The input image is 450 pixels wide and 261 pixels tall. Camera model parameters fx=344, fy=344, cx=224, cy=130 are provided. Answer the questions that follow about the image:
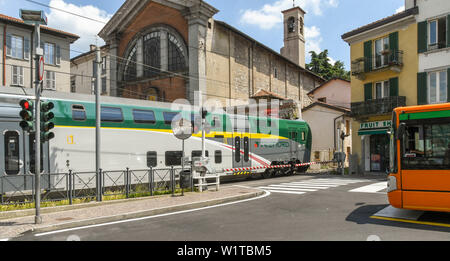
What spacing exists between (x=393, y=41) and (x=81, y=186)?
67.6ft

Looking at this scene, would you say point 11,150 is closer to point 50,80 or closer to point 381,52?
point 381,52

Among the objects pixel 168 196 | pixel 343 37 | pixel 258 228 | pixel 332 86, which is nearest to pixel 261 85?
pixel 332 86

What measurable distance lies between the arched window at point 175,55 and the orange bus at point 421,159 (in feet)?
82.7

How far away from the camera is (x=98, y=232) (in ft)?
25.5

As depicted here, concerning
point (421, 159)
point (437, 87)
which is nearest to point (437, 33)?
point (437, 87)

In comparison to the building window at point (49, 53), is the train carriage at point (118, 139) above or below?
below

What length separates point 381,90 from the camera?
23.8 m

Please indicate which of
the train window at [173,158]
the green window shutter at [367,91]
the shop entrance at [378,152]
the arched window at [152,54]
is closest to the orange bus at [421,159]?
the train window at [173,158]

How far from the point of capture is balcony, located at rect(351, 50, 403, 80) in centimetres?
2191

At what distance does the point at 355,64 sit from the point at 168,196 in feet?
59.5

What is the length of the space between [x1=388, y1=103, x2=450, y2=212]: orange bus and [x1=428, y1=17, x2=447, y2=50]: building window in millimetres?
14837

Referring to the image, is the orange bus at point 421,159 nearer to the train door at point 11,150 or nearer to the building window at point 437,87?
the train door at point 11,150

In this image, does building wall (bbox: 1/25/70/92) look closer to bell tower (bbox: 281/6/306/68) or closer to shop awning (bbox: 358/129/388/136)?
shop awning (bbox: 358/129/388/136)

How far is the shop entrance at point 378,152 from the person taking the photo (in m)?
23.5
